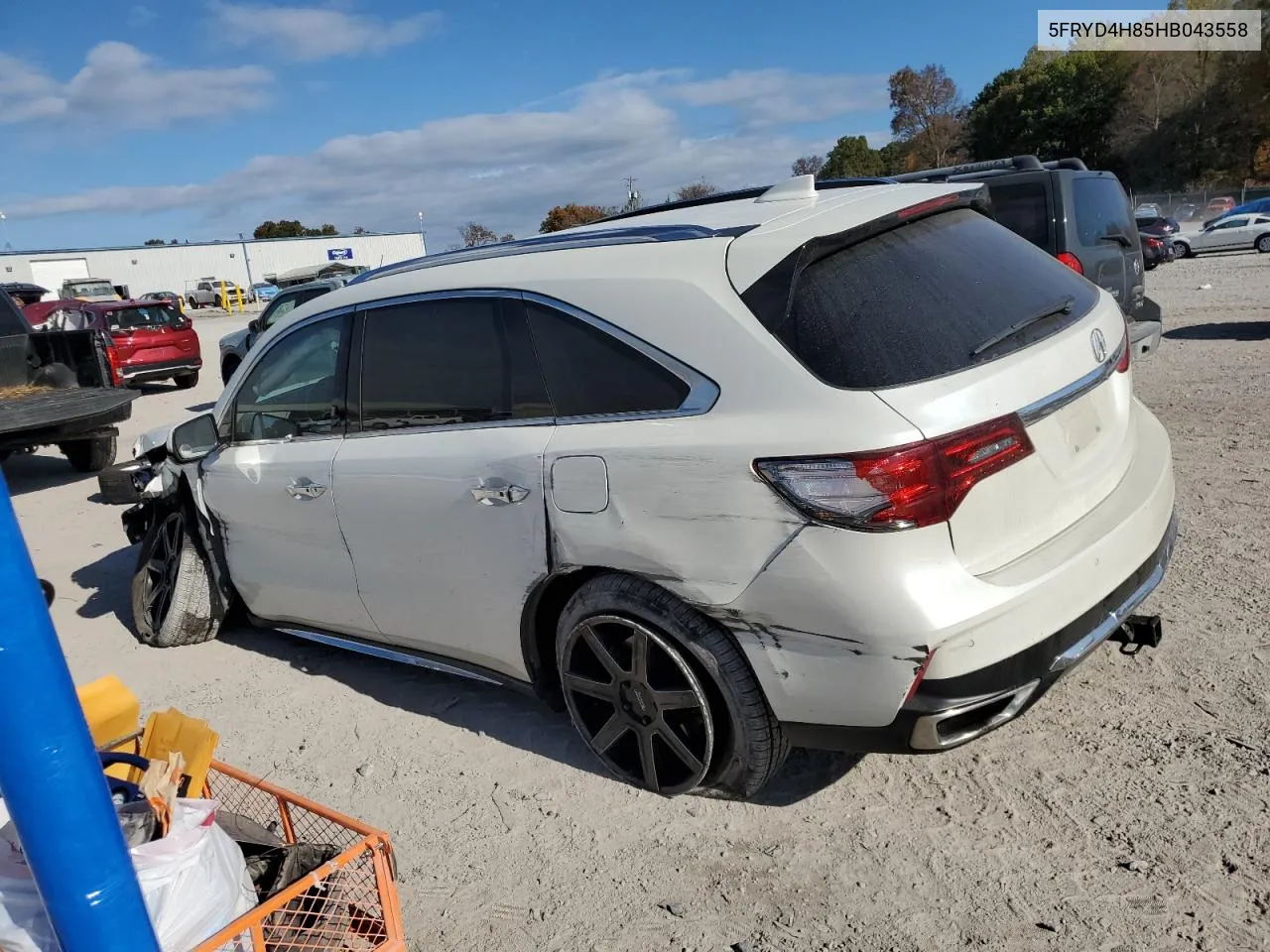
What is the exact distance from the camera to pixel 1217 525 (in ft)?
15.9

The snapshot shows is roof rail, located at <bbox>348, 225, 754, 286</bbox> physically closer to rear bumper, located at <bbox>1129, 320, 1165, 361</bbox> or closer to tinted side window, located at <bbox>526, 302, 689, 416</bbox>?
tinted side window, located at <bbox>526, 302, 689, 416</bbox>

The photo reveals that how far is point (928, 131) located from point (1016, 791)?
6872 cm

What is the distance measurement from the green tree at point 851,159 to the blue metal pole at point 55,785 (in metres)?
56.1

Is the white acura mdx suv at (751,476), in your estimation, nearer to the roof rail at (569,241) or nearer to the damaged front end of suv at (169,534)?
the roof rail at (569,241)

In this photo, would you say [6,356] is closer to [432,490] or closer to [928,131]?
[432,490]

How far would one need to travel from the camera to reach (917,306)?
2.67m

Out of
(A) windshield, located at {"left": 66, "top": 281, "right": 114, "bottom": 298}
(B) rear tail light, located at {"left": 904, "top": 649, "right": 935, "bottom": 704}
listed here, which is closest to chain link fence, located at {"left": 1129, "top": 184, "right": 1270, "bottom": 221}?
(B) rear tail light, located at {"left": 904, "top": 649, "right": 935, "bottom": 704}

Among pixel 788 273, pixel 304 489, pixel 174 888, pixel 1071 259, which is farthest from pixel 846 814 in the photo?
pixel 1071 259

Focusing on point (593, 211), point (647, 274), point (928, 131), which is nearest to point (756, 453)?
point (647, 274)

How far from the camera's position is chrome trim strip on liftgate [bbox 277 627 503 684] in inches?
141

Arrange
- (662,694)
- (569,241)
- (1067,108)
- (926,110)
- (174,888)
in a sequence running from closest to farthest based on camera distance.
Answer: (174,888), (662,694), (569,241), (1067,108), (926,110)

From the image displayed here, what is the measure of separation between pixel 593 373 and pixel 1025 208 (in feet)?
19.5

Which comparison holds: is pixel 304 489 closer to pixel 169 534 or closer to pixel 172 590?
pixel 172 590

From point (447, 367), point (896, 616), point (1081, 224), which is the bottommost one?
point (896, 616)
